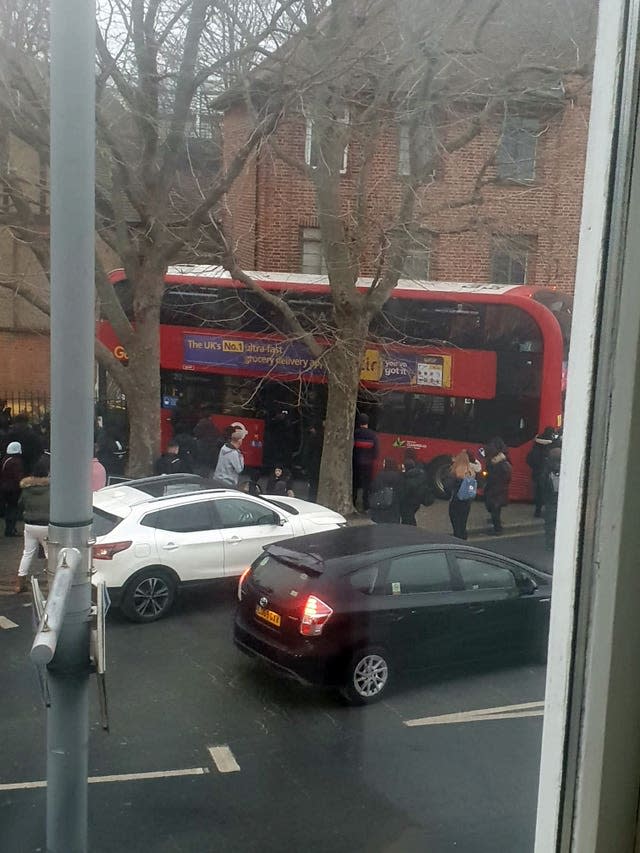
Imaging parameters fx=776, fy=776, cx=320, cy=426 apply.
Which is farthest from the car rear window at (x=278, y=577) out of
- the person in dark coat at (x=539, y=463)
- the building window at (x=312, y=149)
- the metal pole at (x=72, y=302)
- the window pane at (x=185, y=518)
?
the building window at (x=312, y=149)

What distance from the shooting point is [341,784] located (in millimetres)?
1352

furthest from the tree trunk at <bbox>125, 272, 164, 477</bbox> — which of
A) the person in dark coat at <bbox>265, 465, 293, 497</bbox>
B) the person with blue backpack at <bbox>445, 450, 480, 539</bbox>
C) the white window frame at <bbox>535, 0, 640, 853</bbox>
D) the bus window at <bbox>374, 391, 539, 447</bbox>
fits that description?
the white window frame at <bbox>535, 0, 640, 853</bbox>

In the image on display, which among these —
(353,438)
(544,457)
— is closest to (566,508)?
(544,457)

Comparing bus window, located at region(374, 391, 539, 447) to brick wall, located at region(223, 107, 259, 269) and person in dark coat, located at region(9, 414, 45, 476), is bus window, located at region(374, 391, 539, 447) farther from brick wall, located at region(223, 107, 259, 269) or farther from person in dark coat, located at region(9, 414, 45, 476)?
person in dark coat, located at region(9, 414, 45, 476)

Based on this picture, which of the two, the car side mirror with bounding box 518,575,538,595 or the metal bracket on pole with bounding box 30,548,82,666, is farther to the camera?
the car side mirror with bounding box 518,575,538,595

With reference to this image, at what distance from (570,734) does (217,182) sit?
1179mm

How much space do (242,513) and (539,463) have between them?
55cm

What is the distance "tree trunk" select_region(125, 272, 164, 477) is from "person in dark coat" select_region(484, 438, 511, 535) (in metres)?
0.61

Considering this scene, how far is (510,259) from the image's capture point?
1401mm

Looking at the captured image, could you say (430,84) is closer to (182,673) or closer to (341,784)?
(182,673)

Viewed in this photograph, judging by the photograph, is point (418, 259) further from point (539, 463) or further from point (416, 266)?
point (539, 463)

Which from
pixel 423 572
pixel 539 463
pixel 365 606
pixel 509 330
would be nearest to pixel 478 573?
pixel 423 572

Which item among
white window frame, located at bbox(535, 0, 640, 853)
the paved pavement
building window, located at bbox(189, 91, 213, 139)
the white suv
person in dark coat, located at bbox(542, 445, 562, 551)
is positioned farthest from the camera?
building window, located at bbox(189, 91, 213, 139)

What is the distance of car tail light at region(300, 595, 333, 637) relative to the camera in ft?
4.74
